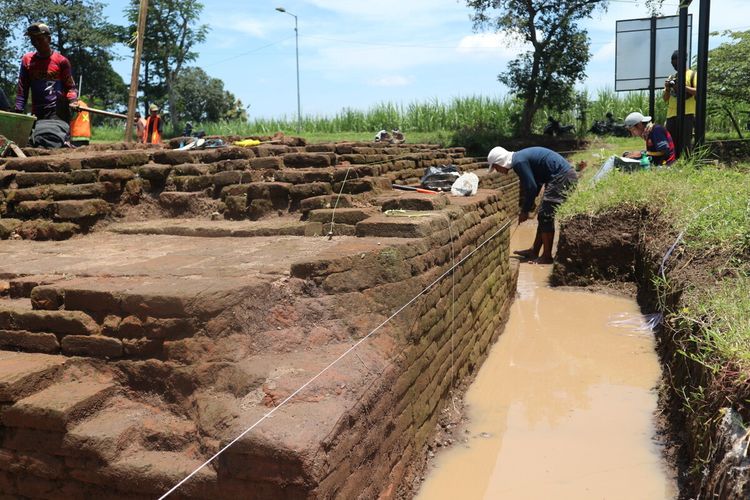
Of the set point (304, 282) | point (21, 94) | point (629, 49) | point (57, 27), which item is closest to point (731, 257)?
point (304, 282)

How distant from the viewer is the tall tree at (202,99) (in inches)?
1132

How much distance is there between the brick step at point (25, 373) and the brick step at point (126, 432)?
249 mm

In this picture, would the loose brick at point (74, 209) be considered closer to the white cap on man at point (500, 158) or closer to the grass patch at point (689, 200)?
the grass patch at point (689, 200)

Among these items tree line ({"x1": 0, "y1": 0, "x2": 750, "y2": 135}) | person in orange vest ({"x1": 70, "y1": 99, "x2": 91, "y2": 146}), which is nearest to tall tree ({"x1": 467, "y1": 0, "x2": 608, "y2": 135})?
tree line ({"x1": 0, "y1": 0, "x2": 750, "y2": 135})

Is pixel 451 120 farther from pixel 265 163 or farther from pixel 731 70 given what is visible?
pixel 265 163

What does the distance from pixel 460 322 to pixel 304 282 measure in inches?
63.2

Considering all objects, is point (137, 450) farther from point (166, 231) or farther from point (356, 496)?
point (166, 231)

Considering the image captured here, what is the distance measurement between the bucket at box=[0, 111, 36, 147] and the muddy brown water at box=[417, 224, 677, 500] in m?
4.96

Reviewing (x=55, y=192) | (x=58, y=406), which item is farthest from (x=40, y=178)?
(x=58, y=406)

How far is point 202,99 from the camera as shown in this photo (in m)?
29.1

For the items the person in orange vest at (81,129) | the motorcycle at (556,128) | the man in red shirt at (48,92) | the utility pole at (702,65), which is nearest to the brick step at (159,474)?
the man in red shirt at (48,92)

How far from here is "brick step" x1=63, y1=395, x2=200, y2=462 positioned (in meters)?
2.27

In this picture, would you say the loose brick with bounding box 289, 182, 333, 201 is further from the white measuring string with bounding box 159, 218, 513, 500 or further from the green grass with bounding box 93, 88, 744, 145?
the green grass with bounding box 93, 88, 744, 145

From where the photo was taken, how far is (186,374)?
2486 mm
